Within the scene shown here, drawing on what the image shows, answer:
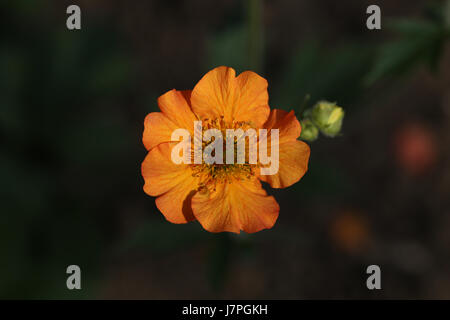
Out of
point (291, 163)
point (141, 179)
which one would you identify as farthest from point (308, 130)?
point (141, 179)

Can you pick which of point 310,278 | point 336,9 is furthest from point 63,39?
point 310,278

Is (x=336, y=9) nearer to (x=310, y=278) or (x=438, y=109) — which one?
(x=438, y=109)

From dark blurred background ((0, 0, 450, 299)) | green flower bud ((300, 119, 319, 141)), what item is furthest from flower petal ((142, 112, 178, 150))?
dark blurred background ((0, 0, 450, 299))

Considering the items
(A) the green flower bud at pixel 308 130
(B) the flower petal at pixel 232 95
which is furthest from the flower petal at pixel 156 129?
(A) the green flower bud at pixel 308 130

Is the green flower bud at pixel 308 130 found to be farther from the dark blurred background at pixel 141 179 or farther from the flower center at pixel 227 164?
the dark blurred background at pixel 141 179

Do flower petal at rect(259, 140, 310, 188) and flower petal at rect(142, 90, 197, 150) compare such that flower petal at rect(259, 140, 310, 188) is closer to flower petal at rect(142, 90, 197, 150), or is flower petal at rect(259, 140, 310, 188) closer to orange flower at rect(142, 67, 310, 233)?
orange flower at rect(142, 67, 310, 233)
